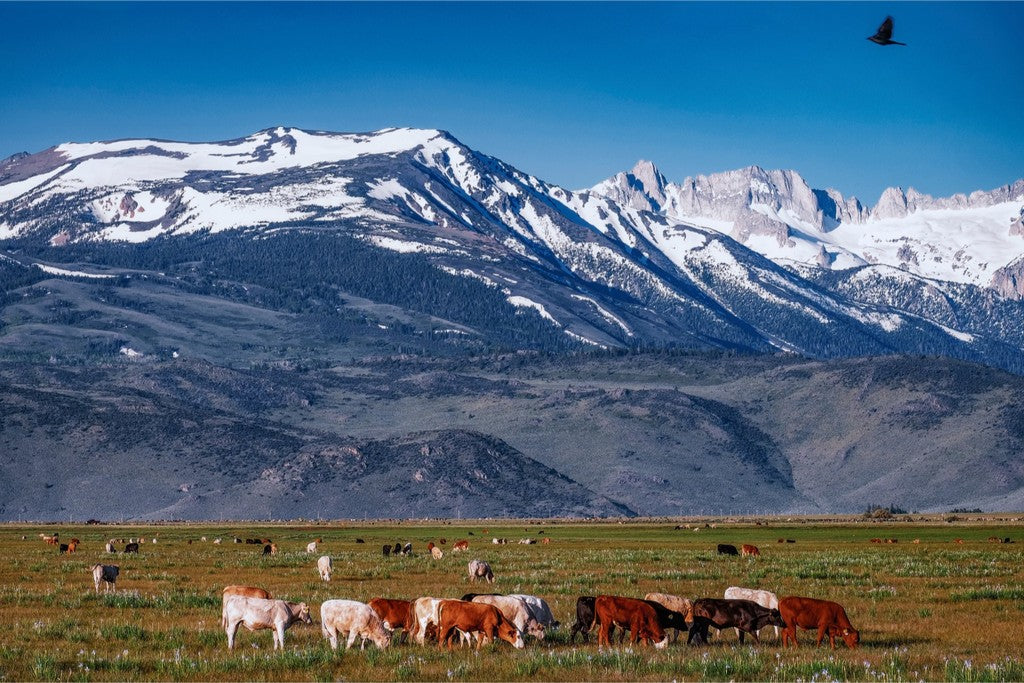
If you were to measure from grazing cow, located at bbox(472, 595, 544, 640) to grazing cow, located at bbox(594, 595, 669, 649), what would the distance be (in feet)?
4.96

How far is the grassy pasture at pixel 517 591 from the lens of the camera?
88.0 feet

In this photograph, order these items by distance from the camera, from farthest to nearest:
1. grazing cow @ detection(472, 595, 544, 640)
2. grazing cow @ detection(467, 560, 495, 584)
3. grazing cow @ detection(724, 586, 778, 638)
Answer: grazing cow @ detection(467, 560, 495, 584) → grazing cow @ detection(724, 586, 778, 638) → grazing cow @ detection(472, 595, 544, 640)

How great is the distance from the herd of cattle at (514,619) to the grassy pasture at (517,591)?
1.65 ft

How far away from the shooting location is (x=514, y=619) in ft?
105

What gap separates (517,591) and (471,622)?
14337 mm

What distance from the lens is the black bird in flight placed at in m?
33.2

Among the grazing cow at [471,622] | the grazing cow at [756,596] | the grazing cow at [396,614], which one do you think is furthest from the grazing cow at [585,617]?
the grazing cow at [756,596]

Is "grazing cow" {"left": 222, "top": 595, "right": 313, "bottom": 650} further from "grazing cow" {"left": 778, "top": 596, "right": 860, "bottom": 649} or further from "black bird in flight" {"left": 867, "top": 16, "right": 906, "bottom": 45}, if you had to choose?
"black bird in flight" {"left": 867, "top": 16, "right": 906, "bottom": 45}

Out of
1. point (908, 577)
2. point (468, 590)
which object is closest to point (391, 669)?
point (468, 590)

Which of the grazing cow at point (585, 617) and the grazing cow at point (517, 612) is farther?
the grazing cow at point (585, 617)

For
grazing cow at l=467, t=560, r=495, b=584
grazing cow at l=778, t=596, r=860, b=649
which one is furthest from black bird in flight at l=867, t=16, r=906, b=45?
grazing cow at l=467, t=560, r=495, b=584

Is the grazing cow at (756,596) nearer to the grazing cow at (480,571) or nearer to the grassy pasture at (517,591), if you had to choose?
the grassy pasture at (517,591)

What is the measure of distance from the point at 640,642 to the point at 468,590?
1443 cm

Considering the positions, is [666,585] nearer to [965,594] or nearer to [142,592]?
[965,594]
